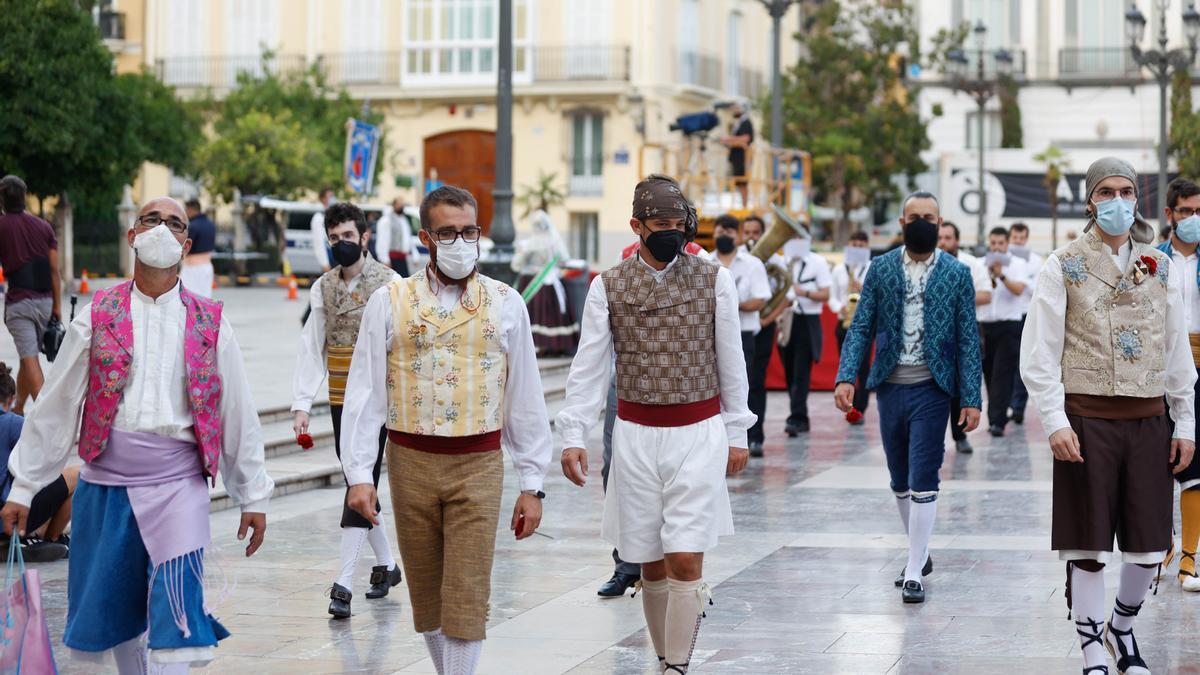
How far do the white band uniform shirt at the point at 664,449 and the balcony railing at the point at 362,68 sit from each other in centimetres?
4494

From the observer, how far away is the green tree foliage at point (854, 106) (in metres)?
49.2

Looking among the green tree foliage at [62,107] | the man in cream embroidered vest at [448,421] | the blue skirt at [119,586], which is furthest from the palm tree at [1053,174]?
the blue skirt at [119,586]

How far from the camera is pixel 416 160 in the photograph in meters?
50.4

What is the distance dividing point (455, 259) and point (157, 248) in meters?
1.01

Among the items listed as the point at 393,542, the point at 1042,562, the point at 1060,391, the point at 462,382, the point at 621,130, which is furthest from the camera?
the point at 621,130

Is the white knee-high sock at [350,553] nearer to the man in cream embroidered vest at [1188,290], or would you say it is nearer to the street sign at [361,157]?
the man in cream embroidered vest at [1188,290]

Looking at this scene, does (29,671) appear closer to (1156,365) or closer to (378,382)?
(378,382)

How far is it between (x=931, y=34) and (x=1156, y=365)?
46.1 m

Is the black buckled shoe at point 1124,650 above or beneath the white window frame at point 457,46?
beneath

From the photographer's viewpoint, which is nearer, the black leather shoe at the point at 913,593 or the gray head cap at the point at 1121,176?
the gray head cap at the point at 1121,176

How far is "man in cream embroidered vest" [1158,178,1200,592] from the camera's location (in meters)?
8.44

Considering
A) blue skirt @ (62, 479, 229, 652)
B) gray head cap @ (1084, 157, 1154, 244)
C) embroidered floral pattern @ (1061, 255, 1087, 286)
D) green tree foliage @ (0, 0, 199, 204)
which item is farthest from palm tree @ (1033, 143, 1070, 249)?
blue skirt @ (62, 479, 229, 652)

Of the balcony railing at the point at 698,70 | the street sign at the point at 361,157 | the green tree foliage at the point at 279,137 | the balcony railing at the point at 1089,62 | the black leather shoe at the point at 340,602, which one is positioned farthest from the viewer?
the balcony railing at the point at 1089,62

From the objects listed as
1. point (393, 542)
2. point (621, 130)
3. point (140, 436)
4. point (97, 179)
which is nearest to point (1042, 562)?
point (393, 542)
